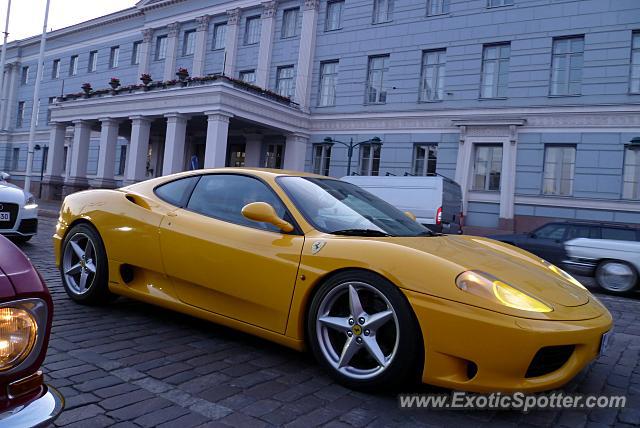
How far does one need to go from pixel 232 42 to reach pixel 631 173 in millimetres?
19781

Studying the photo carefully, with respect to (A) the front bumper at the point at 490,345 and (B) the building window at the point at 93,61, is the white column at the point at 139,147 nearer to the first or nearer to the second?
(B) the building window at the point at 93,61

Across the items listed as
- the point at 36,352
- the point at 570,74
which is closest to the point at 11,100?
the point at 570,74

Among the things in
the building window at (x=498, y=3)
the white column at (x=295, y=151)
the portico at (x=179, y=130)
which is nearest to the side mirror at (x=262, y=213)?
the portico at (x=179, y=130)

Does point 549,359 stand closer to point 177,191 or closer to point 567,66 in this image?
point 177,191

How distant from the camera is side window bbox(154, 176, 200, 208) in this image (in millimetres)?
4004

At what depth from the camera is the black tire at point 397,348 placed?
262cm

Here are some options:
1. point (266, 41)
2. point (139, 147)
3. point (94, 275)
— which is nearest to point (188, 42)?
point (266, 41)

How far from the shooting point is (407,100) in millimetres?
21188

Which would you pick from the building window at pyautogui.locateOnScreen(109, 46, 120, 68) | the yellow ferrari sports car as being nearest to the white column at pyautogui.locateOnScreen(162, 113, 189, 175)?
the building window at pyautogui.locateOnScreen(109, 46, 120, 68)

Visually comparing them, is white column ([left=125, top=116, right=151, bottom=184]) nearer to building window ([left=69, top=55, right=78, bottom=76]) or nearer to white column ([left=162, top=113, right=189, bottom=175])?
white column ([left=162, top=113, right=189, bottom=175])

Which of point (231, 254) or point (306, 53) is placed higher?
point (306, 53)

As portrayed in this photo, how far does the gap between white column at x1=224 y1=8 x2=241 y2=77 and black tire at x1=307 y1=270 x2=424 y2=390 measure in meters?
25.0

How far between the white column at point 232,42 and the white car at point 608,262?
21118mm

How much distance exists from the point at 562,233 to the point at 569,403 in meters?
8.36
